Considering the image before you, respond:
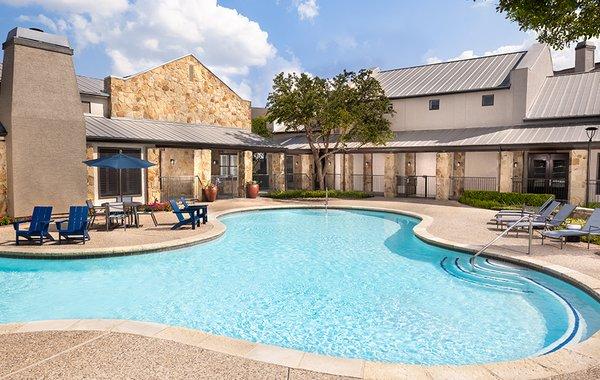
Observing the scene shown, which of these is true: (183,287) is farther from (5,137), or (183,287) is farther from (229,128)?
(229,128)

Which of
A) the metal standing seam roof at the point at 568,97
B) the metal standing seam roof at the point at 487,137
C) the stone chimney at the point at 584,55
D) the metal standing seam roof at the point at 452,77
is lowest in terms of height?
Answer: the metal standing seam roof at the point at 487,137

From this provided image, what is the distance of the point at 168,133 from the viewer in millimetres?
22594

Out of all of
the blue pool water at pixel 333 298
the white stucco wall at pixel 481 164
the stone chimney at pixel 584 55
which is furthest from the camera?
the stone chimney at pixel 584 55

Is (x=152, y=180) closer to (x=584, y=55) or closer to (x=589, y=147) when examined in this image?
(x=589, y=147)

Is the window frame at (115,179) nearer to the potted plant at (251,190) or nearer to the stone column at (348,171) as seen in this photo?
the potted plant at (251,190)

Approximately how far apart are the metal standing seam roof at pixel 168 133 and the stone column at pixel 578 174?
1665cm

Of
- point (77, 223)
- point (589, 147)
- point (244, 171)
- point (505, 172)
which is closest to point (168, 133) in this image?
point (244, 171)

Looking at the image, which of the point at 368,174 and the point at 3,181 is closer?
the point at 3,181

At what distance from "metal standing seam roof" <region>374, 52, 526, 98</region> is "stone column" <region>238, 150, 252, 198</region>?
10787mm

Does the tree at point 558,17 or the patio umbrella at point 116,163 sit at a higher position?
the tree at point 558,17

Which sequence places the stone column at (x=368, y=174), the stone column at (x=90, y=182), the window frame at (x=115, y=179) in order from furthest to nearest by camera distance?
the stone column at (x=368, y=174) < the window frame at (x=115, y=179) < the stone column at (x=90, y=182)

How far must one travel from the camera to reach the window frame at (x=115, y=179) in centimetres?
2002

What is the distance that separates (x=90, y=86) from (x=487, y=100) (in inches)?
902

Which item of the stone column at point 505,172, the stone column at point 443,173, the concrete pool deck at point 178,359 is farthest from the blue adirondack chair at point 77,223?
the stone column at point 505,172
